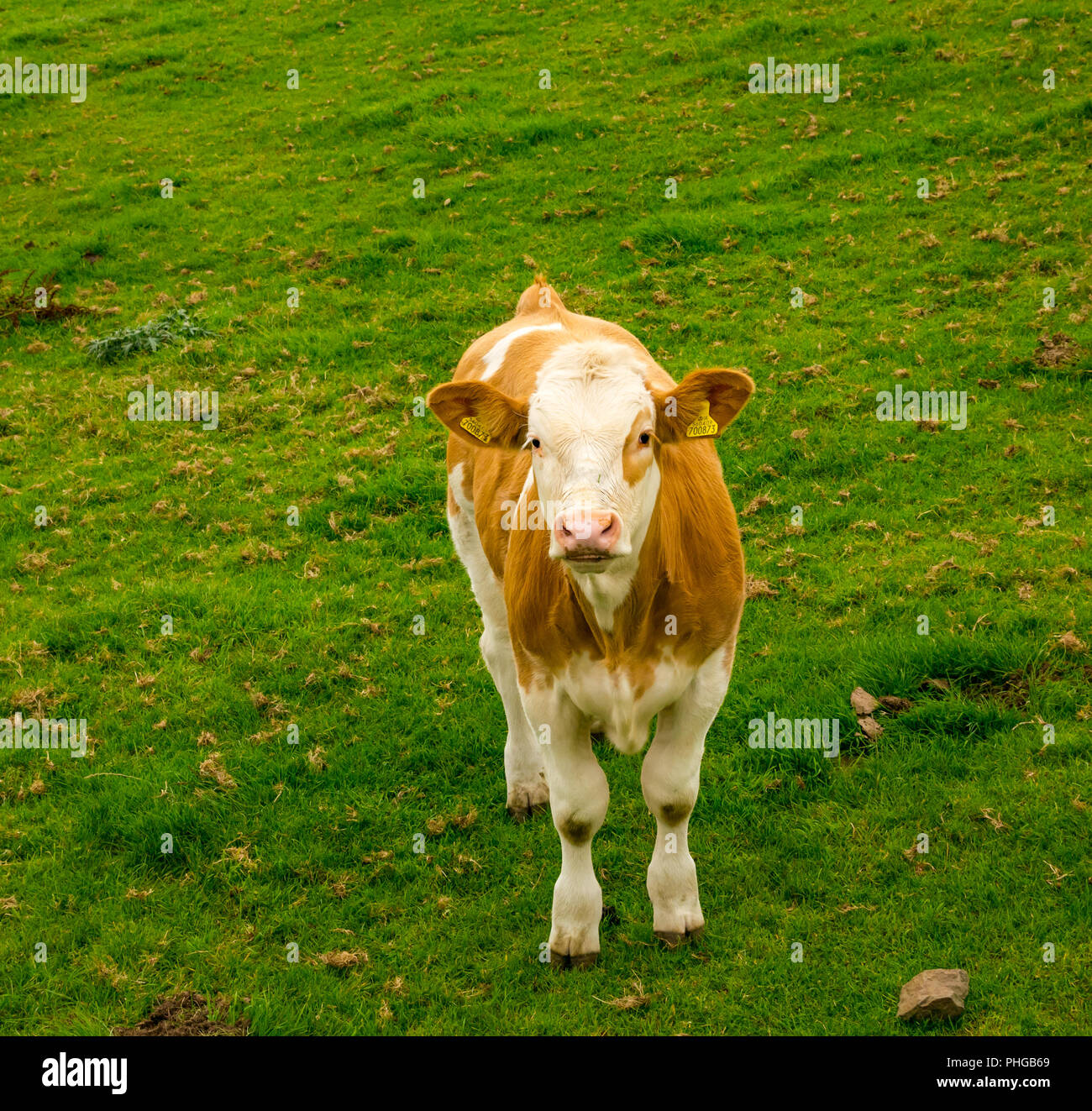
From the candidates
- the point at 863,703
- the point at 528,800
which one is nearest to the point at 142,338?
the point at 528,800

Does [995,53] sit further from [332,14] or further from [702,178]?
[332,14]

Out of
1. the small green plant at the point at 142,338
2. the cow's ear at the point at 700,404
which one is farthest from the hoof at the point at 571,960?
the small green plant at the point at 142,338

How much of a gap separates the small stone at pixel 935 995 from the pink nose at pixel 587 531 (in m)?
2.72

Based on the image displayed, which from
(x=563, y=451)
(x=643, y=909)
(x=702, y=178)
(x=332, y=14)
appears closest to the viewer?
(x=563, y=451)

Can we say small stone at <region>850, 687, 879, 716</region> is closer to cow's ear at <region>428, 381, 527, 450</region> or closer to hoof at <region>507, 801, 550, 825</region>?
hoof at <region>507, 801, 550, 825</region>

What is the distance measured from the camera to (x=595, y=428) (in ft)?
15.8

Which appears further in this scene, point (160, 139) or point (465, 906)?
point (160, 139)

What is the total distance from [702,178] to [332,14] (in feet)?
40.5

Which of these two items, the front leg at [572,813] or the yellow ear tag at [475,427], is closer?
the yellow ear tag at [475,427]

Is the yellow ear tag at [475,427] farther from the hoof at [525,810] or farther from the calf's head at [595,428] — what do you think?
the hoof at [525,810]

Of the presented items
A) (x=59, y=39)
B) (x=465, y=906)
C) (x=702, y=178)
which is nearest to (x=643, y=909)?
(x=465, y=906)

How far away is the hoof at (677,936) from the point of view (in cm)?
596

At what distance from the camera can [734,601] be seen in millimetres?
5789

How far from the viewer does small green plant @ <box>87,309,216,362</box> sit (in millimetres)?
13625
